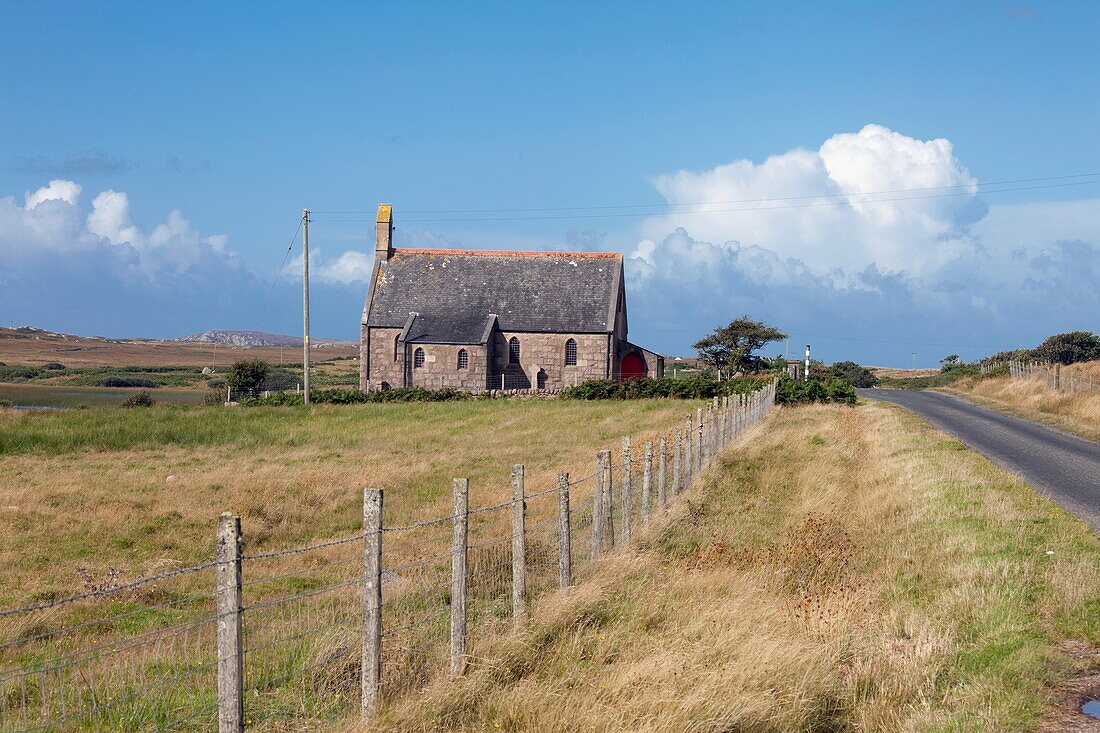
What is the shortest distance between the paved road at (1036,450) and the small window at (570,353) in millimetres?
24505

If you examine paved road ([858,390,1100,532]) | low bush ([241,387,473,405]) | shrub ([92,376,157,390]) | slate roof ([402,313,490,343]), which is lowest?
paved road ([858,390,1100,532])

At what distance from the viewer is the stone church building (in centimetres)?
6084

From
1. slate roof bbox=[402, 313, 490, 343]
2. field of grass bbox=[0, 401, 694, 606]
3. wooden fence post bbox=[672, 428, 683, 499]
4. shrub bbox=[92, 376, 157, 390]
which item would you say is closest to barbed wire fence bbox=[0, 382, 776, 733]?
wooden fence post bbox=[672, 428, 683, 499]

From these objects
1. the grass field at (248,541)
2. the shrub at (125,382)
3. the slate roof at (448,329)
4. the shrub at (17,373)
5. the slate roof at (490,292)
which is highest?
the slate roof at (490,292)

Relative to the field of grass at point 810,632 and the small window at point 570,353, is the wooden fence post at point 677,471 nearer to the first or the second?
the field of grass at point 810,632

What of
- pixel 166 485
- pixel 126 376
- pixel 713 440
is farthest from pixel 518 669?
pixel 126 376

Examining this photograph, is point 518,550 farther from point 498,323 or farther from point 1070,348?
point 1070,348

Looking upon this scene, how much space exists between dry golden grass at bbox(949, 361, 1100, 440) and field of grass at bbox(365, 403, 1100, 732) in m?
17.7

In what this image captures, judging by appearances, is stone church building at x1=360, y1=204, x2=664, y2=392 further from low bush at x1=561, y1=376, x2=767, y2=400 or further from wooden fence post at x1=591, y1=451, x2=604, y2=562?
wooden fence post at x1=591, y1=451, x2=604, y2=562

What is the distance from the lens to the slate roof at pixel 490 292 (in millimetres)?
61688

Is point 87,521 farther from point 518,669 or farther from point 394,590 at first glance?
point 518,669

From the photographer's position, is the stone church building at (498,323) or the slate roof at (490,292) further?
the slate roof at (490,292)

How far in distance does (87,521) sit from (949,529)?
13551mm

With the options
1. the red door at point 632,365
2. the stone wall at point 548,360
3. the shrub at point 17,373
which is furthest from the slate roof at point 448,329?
Answer: the shrub at point 17,373
